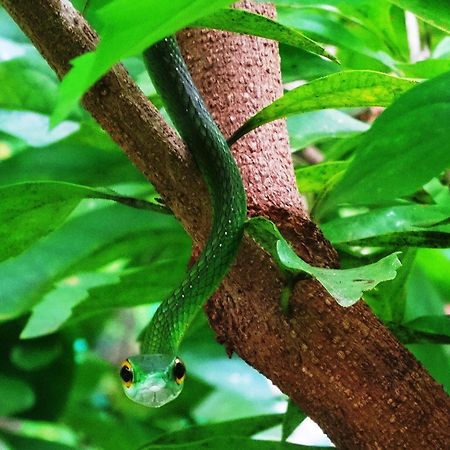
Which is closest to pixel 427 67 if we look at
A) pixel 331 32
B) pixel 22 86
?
pixel 331 32

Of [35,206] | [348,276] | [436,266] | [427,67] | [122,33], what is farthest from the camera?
[436,266]

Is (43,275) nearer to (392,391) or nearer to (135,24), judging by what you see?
(392,391)

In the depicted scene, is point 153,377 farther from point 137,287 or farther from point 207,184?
point 207,184

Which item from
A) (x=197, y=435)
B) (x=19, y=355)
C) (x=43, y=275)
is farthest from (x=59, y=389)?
(x=197, y=435)

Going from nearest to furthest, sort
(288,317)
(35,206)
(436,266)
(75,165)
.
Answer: (288,317) → (35,206) → (436,266) → (75,165)

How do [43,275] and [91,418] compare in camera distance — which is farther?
[91,418]

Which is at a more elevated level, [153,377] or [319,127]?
[319,127]

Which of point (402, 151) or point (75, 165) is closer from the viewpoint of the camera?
point (402, 151)
